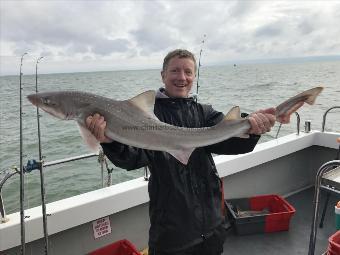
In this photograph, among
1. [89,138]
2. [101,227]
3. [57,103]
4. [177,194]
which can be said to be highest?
[57,103]

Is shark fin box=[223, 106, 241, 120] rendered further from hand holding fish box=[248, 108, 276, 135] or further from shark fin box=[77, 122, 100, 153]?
shark fin box=[77, 122, 100, 153]

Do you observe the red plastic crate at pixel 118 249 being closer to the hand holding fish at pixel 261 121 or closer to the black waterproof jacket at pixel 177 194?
the black waterproof jacket at pixel 177 194

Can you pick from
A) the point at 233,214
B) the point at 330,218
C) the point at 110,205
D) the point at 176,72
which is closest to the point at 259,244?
the point at 233,214

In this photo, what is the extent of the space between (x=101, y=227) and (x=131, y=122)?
203 cm

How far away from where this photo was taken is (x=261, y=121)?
266cm

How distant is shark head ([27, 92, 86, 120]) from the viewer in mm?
2293

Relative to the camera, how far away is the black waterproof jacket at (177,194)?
2.58 metres

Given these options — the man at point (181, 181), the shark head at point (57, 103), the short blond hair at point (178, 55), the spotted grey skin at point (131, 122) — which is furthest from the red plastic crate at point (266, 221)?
Answer: the shark head at point (57, 103)

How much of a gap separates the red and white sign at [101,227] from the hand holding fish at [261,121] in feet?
7.08

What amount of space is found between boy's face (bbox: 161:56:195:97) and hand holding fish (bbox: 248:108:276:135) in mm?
602

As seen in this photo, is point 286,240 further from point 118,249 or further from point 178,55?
point 178,55

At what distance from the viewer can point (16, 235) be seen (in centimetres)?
324

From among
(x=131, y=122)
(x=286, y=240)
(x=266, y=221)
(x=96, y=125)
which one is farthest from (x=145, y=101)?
(x=286, y=240)

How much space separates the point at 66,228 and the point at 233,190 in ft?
9.16
